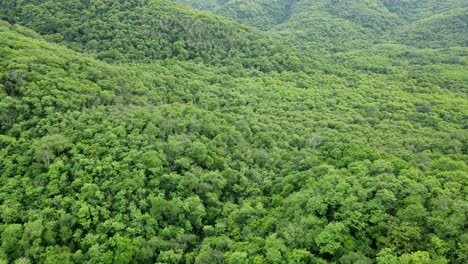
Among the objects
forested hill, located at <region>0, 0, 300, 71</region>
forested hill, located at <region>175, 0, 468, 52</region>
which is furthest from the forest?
forested hill, located at <region>175, 0, 468, 52</region>

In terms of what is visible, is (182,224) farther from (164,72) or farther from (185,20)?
(185,20)

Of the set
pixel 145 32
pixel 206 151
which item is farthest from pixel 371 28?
pixel 206 151

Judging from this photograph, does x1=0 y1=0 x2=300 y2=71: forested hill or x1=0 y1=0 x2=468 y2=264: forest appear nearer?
x1=0 y1=0 x2=468 y2=264: forest

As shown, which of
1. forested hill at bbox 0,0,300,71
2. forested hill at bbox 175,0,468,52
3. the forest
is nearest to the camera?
the forest

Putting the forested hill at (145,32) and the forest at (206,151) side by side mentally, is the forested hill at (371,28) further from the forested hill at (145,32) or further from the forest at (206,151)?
the forest at (206,151)

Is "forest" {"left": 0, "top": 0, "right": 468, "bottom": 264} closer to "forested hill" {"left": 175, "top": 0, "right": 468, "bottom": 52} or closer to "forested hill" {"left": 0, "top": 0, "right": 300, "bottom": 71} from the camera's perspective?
"forested hill" {"left": 0, "top": 0, "right": 300, "bottom": 71}

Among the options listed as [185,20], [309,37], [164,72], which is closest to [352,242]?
[164,72]
